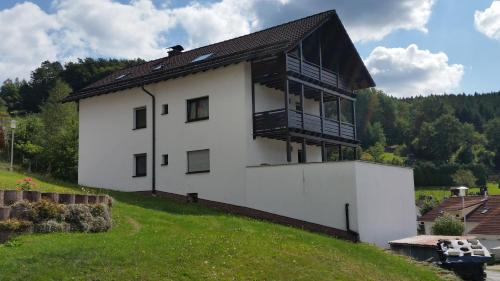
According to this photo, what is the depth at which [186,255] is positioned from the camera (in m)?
11.9

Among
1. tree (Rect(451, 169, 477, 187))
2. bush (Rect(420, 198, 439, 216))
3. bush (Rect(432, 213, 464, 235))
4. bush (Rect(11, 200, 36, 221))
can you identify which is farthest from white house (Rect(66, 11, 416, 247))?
tree (Rect(451, 169, 477, 187))

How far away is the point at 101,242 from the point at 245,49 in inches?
614

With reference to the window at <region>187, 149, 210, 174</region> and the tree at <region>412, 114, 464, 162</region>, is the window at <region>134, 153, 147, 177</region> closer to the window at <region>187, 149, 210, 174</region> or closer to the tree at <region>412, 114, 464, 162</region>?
the window at <region>187, 149, 210, 174</region>

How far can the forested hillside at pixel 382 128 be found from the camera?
173 ft

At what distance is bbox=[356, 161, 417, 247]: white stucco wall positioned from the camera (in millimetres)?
21734

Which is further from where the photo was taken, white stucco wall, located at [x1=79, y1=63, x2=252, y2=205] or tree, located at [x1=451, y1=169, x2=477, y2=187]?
tree, located at [x1=451, y1=169, x2=477, y2=187]

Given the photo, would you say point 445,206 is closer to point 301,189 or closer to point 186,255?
point 301,189

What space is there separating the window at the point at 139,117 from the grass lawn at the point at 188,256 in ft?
37.7

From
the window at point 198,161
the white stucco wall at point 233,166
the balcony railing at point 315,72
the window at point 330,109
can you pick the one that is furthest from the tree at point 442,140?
the window at point 198,161

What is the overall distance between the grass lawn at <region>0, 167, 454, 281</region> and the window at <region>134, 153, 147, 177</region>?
10.4 meters

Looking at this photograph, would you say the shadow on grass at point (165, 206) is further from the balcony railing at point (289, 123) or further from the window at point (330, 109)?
the window at point (330, 109)

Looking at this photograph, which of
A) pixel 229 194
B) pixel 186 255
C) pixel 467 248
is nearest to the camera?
pixel 186 255

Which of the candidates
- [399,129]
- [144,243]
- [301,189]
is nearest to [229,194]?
[301,189]

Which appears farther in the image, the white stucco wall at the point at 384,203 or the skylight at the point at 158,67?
the skylight at the point at 158,67
